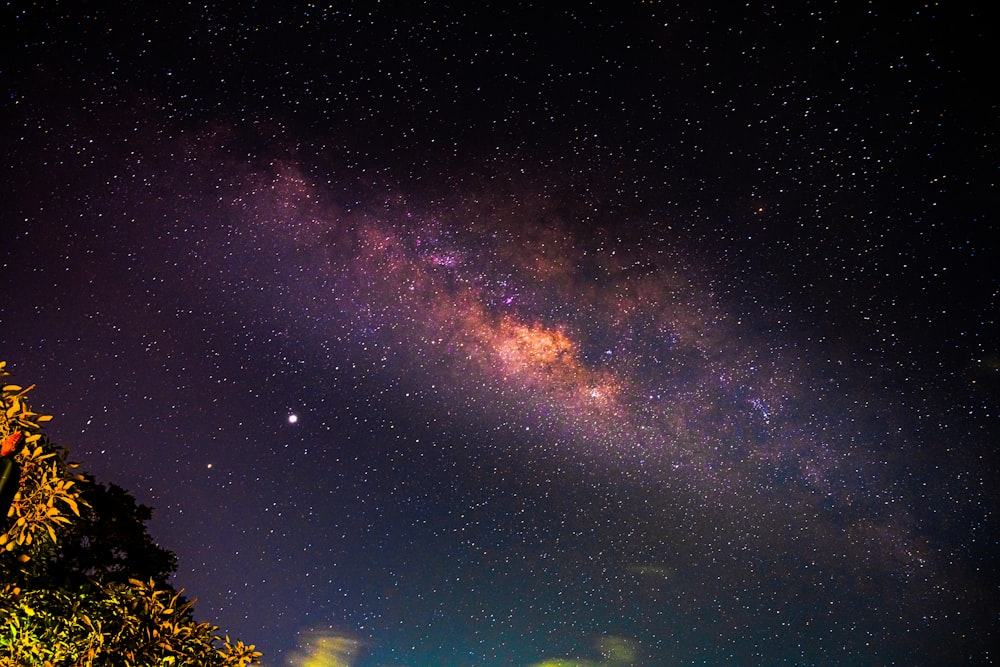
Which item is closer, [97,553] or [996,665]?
[97,553]

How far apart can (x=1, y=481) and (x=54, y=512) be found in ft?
7.60

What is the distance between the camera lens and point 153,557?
7.02m

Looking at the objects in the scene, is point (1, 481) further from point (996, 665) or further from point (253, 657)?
point (996, 665)

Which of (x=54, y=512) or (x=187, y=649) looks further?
(x=187, y=649)

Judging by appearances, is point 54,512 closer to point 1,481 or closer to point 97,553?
point 1,481

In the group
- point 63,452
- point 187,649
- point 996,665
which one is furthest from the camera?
point 996,665

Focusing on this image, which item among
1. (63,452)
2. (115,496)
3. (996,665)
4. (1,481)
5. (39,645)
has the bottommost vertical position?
(39,645)

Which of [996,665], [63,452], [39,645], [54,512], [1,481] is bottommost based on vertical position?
[39,645]

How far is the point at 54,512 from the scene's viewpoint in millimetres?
3355

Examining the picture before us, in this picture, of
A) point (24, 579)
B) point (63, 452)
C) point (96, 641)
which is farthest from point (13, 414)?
point (96, 641)

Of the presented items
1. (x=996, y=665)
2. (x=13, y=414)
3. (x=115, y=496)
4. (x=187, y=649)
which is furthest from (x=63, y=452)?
(x=996, y=665)

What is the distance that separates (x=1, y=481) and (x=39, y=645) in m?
3.55

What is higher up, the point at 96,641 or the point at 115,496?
the point at 115,496

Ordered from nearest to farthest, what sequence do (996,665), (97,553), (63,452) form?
(63,452) < (97,553) < (996,665)
